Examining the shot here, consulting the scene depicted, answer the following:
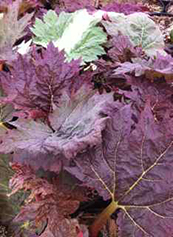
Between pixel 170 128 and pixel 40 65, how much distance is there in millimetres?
247

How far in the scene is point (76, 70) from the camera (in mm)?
698

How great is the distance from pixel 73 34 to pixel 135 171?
46cm

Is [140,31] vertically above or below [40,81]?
below

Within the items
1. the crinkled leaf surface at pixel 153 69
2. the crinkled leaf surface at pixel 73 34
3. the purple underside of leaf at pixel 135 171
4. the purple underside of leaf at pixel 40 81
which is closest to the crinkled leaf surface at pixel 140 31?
the crinkled leaf surface at pixel 73 34

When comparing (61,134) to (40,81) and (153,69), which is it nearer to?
(40,81)

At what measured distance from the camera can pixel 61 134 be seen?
0.61 meters

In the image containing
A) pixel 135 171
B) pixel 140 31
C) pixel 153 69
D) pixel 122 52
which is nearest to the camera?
pixel 135 171

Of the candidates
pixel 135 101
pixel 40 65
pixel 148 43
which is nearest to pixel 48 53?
pixel 40 65

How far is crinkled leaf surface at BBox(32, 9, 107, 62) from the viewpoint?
91 cm

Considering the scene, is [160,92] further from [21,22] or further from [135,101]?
[21,22]

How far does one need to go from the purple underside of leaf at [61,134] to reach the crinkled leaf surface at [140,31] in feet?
1.31

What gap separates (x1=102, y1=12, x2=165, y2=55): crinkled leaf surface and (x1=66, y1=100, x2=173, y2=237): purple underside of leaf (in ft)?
1.45

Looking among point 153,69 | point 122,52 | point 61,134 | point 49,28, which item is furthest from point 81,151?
point 49,28

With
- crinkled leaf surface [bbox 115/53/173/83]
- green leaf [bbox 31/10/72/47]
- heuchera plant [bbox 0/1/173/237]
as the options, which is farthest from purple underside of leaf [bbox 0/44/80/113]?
green leaf [bbox 31/10/72/47]
